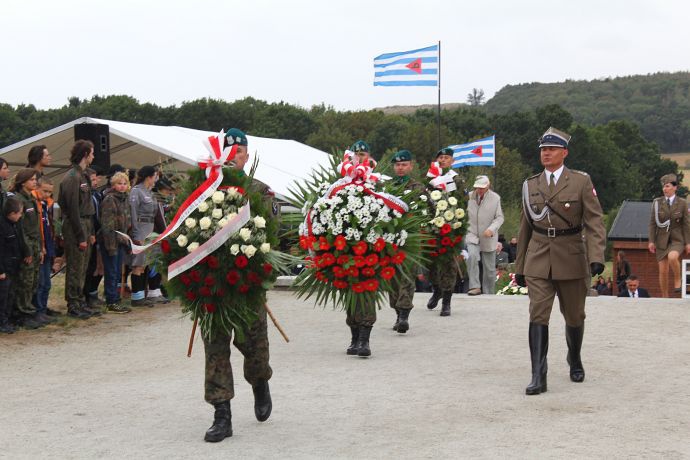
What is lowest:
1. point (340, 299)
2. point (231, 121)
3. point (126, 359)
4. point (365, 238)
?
point (126, 359)

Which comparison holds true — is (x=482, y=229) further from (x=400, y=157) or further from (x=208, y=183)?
(x=208, y=183)

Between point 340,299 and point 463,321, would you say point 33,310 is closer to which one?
point 340,299

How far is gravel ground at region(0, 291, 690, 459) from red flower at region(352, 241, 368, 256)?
3.83ft

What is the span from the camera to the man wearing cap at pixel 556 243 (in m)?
8.67

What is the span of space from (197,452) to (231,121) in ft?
283

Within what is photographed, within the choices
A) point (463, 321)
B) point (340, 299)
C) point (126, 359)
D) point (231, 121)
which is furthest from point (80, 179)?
point (231, 121)

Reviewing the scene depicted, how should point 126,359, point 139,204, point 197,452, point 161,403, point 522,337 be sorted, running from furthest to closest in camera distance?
point 139,204
point 522,337
point 126,359
point 161,403
point 197,452

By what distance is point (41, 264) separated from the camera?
510 inches

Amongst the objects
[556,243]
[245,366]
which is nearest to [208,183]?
[245,366]

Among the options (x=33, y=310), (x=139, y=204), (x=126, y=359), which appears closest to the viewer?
(x=126, y=359)

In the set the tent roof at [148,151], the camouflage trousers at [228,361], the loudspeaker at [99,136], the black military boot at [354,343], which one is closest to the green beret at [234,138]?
the camouflage trousers at [228,361]

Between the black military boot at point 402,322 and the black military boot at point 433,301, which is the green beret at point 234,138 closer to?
the black military boot at point 402,322

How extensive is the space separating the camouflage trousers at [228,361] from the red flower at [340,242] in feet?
9.12

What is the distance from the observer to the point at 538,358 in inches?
340
